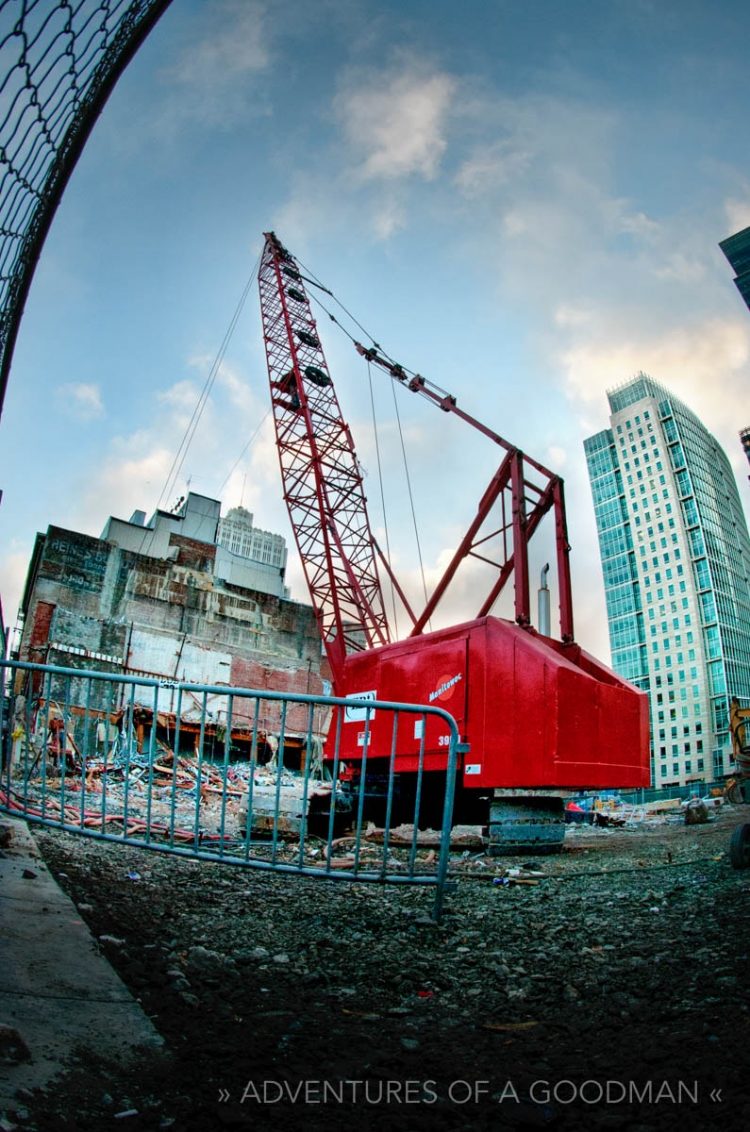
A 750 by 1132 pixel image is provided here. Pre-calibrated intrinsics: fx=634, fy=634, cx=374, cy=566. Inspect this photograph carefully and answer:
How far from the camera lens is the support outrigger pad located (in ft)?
25.1

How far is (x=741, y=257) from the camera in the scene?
82625 mm

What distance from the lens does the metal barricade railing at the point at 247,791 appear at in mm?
3809

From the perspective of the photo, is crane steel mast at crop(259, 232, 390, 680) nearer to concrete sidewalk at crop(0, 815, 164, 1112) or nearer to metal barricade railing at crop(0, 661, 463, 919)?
metal barricade railing at crop(0, 661, 463, 919)

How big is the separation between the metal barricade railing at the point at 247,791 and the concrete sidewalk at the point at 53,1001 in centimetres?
72

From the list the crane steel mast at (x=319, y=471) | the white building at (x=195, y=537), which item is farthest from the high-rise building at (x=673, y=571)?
the crane steel mast at (x=319, y=471)

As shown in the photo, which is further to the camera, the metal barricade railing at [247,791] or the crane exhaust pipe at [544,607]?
the crane exhaust pipe at [544,607]

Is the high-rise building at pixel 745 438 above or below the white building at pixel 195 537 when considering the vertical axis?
above

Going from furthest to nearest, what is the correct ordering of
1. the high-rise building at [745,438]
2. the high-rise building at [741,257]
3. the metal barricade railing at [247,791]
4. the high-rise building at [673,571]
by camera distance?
the high-rise building at [673,571] < the high-rise building at [741,257] < the high-rise building at [745,438] < the metal barricade railing at [247,791]

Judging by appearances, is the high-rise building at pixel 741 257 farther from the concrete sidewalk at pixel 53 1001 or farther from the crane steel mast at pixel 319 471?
the concrete sidewalk at pixel 53 1001

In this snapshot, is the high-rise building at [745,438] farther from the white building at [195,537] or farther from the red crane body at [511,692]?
the red crane body at [511,692]

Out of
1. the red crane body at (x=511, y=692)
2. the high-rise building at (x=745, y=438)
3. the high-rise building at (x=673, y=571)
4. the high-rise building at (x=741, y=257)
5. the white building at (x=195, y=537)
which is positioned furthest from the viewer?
the high-rise building at (x=673, y=571)

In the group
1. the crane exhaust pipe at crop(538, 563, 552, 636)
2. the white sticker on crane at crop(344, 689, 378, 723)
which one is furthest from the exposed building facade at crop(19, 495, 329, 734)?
the crane exhaust pipe at crop(538, 563, 552, 636)

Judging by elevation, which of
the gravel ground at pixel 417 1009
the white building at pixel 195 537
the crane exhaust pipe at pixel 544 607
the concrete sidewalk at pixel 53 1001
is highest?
the white building at pixel 195 537

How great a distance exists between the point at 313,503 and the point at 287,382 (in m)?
4.60
